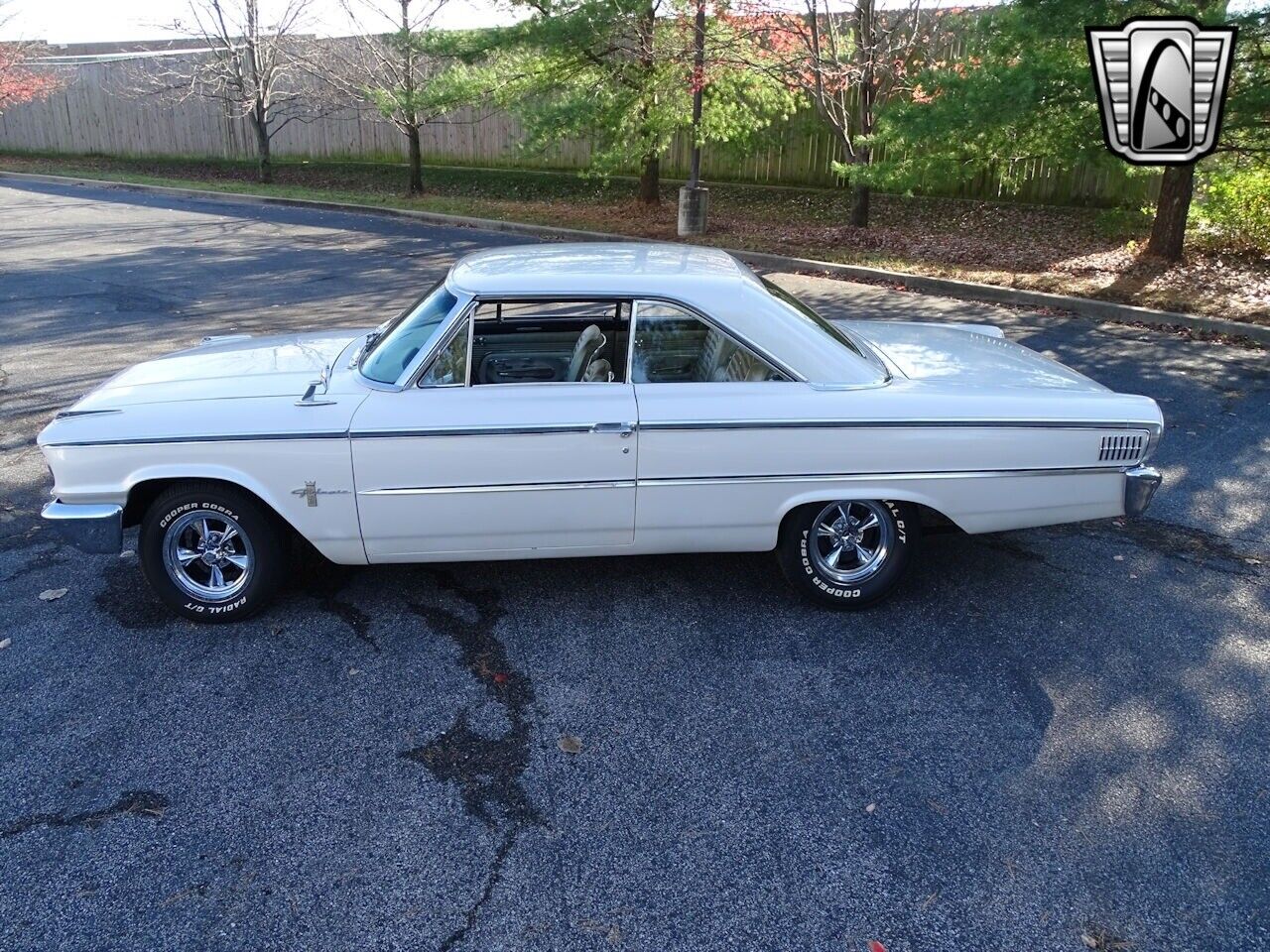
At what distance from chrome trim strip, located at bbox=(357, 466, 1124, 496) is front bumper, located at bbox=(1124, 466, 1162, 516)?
11cm

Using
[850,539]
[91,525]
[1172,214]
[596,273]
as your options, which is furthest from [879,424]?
[1172,214]

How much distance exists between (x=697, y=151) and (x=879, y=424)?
1171 cm

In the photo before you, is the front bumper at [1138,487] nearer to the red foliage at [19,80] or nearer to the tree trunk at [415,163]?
the tree trunk at [415,163]

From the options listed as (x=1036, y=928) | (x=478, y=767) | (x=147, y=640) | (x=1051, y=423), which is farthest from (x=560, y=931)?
(x=1051, y=423)

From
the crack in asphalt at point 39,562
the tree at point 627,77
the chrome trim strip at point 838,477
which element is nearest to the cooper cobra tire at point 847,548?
the chrome trim strip at point 838,477

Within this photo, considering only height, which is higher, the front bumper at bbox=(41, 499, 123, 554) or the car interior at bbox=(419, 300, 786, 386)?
the car interior at bbox=(419, 300, 786, 386)

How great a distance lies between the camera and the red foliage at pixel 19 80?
30.6m

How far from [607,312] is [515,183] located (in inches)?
713

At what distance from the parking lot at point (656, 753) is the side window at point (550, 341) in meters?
1.07

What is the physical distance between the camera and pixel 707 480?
4305 millimetres

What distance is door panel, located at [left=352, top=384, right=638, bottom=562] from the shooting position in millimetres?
4203

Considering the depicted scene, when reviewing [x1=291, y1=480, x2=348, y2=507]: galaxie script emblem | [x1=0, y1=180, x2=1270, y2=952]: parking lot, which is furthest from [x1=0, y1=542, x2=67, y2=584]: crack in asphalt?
[x1=291, y1=480, x2=348, y2=507]: galaxie script emblem

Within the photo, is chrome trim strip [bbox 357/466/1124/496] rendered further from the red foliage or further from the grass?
the red foliage

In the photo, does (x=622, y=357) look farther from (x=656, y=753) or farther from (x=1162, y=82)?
(x=1162, y=82)
